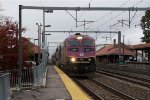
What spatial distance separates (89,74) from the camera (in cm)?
3541

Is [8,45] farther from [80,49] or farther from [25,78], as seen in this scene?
[80,49]

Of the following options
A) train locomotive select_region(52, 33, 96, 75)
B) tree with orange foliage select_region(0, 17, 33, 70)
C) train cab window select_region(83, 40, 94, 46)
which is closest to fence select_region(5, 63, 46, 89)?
tree with orange foliage select_region(0, 17, 33, 70)

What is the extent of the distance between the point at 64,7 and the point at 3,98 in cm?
1902

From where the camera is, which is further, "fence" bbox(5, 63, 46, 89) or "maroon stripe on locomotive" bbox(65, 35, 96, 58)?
"maroon stripe on locomotive" bbox(65, 35, 96, 58)

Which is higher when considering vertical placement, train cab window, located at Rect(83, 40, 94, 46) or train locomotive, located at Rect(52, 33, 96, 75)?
train cab window, located at Rect(83, 40, 94, 46)

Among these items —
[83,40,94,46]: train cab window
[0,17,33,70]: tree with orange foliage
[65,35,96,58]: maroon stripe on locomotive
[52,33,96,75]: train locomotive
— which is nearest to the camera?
[0,17,33,70]: tree with orange foliage

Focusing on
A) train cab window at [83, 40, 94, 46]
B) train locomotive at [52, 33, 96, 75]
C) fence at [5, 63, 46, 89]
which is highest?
train cab window at [83, 40, 94, 46]

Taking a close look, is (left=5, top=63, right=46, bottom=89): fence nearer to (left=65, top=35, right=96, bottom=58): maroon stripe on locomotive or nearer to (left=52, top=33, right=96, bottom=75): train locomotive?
(left=52, top=33, right=96, bottom=75): train locomotive

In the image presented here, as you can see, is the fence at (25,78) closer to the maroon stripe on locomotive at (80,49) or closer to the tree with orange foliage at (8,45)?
the tree with orange foliage at (8,45)

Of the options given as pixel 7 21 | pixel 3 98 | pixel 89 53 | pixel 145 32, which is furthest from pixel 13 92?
pixel 145 32

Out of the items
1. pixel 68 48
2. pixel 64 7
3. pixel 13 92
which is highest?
pixel 64 7

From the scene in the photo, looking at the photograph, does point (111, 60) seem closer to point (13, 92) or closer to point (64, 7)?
point (64, 7)

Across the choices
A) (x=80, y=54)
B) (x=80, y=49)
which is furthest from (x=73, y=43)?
(x=80, y=54)

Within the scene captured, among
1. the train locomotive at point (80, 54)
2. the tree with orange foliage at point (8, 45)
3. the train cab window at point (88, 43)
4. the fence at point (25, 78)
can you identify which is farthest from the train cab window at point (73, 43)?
the fence at point (25, 78)
